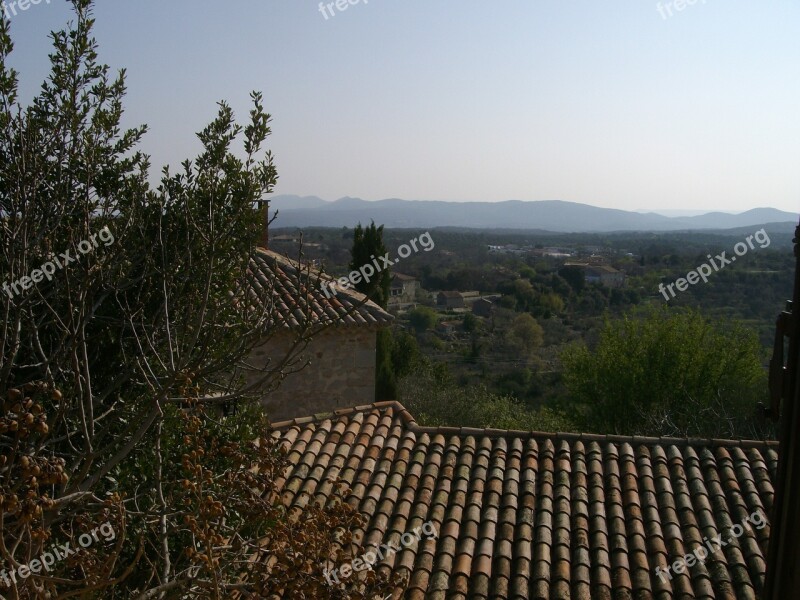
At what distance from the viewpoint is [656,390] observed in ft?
62.5

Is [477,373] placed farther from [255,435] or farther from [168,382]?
[168,382]

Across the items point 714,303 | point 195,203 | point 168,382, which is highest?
point 195,203

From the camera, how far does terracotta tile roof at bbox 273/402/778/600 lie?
5758 mm

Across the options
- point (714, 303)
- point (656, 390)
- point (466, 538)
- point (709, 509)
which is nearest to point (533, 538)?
point (466, 538)

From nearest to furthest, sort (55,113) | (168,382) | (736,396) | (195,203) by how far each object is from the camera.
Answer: (168,382) < (55,113) < (195,203) < (736,396)

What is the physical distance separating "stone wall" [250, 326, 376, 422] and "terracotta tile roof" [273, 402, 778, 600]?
2382mm

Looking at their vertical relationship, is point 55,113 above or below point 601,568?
above

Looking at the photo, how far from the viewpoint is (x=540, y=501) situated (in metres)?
6.77

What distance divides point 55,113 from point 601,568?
19.2 feet

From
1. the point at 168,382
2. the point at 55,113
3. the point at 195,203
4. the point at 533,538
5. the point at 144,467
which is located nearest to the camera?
the point at 168,382

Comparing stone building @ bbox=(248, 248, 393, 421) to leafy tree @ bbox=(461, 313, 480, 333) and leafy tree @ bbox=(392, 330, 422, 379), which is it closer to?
leafy tree @ bbox=(392, 330, 422, 379)

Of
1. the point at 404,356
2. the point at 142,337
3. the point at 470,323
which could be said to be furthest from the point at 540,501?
the point at 470,323

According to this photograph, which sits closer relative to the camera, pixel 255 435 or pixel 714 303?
pixel 255 435

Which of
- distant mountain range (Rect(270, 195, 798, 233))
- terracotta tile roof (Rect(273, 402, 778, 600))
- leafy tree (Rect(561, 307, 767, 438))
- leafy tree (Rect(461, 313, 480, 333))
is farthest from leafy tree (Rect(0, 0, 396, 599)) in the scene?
distant mountain range (Rect(270, 195, 798, 233))
